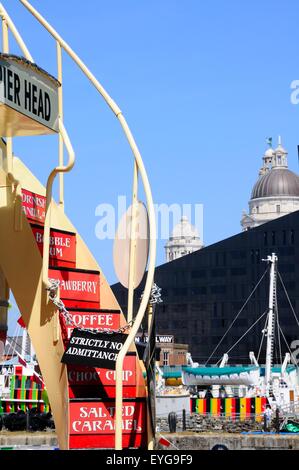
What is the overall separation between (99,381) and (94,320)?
3.14ft

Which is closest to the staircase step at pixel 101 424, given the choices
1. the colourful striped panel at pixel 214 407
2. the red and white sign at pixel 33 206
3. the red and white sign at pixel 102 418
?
the red and white sign at pixel 102 418

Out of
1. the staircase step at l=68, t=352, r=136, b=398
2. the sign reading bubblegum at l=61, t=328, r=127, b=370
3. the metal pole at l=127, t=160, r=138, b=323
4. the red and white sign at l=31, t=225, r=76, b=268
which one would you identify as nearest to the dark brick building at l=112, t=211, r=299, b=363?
the red and white sign at l=31, t=225, r=76, b=268

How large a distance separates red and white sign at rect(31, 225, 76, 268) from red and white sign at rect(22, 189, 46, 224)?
315mm

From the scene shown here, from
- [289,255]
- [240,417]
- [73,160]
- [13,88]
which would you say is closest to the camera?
[13,88]

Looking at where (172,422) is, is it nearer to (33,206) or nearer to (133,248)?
(33,206)

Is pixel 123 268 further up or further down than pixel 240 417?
further up

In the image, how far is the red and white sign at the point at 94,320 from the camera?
17125 mm

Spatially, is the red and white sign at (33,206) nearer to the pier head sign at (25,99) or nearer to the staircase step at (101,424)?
the pier head sign at (25,99)

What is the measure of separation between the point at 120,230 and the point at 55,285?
1924 millimetres

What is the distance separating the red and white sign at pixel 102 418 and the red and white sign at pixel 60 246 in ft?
8.19

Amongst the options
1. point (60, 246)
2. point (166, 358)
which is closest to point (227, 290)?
point (166, 358)

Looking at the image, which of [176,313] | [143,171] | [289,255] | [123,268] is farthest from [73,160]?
[176,313]

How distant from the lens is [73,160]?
16.0m
